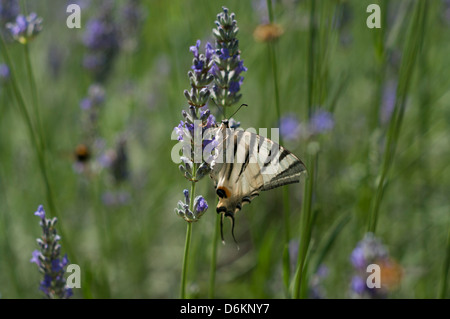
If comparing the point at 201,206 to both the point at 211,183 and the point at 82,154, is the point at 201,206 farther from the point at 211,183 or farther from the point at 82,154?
the point at 82,154

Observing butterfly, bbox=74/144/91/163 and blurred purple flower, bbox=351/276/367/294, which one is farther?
butterfly, bbox=74/144/91/163

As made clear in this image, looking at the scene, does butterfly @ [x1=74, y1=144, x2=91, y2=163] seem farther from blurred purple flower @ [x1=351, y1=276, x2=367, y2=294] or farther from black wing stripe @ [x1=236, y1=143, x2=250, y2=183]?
blurred purple flower @ [x1=351, y1=276, x2=367, y2=294]

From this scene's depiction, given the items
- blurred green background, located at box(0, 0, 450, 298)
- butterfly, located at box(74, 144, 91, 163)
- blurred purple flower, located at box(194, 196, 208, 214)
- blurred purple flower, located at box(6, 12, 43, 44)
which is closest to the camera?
blurred purple flower, located at box(194, 196, 208, 214)

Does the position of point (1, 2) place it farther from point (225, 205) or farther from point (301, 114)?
point (301, 114)

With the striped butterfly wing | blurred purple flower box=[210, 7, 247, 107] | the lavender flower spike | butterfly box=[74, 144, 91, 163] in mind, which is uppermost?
blurred purple flower box=[210, 7, 247, 107]

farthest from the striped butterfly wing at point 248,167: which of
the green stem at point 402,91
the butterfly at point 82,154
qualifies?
the butterfly at point 82,154

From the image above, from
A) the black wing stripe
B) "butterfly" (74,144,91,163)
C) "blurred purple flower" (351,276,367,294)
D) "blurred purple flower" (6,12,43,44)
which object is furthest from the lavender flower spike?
"butterfly" (74,144,91,163)
